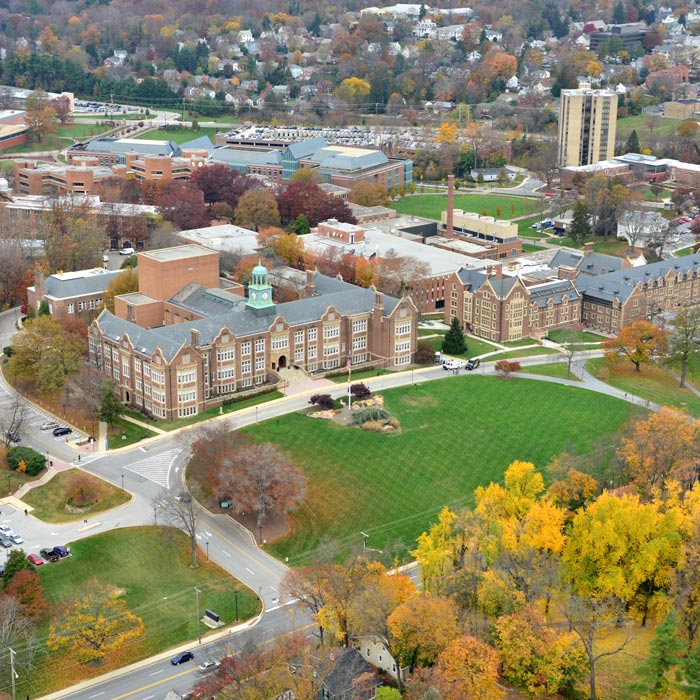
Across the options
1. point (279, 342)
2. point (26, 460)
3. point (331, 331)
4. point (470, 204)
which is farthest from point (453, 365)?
point (470, 204)

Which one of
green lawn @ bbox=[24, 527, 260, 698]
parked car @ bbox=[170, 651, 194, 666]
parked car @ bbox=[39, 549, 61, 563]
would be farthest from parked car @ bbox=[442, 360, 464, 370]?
parked car @ bbox=[170, 651, 194, 666]

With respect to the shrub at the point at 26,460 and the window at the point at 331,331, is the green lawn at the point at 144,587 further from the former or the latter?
the window at the point at 331,331

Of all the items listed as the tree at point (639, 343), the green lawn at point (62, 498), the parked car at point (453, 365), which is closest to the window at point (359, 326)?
the parked car at point (453, 365)

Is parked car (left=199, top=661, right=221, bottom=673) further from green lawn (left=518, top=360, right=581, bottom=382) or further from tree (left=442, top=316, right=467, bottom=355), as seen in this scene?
tree (left=442, top=316, right=467, bottom=355)

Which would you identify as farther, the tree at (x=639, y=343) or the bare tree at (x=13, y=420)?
the tree at (x=639, y=343)

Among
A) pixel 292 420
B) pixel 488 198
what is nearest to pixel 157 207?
pixel 488 198

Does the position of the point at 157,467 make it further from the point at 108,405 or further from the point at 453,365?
the point at 453,365

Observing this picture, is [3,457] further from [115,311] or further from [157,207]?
[157,207]
